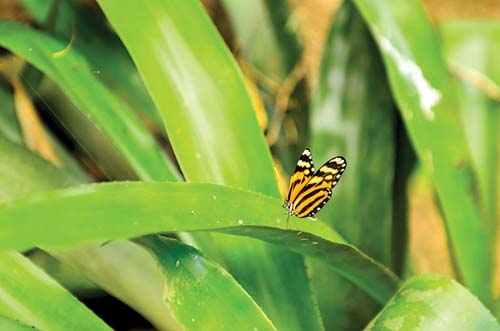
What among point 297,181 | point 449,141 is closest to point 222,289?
point 297,181

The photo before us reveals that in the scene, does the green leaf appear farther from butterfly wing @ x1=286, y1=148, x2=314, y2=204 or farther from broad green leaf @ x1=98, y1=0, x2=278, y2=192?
butterfly wing @ x1=286, y1=148, x2=314, y2=204

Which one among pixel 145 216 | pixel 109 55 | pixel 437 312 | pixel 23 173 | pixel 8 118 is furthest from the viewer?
pixel 109 55

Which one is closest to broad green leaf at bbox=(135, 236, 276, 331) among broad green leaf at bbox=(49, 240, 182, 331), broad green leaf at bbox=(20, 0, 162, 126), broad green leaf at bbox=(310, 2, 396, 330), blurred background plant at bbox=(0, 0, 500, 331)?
blurred background plant at bbox=(0, 0, 500, 331)

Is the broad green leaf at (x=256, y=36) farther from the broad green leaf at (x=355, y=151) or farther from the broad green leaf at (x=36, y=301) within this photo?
the broad green leaf at (x=36, y=301)

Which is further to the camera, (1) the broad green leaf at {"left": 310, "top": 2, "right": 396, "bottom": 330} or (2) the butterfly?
(1) the broad green leaf at {"left": 310, "top": 2, "right": 396, "bottom": 330}

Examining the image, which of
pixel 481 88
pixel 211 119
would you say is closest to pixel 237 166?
pixel 211 119

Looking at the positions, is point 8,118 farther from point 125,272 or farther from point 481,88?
point 481,88
